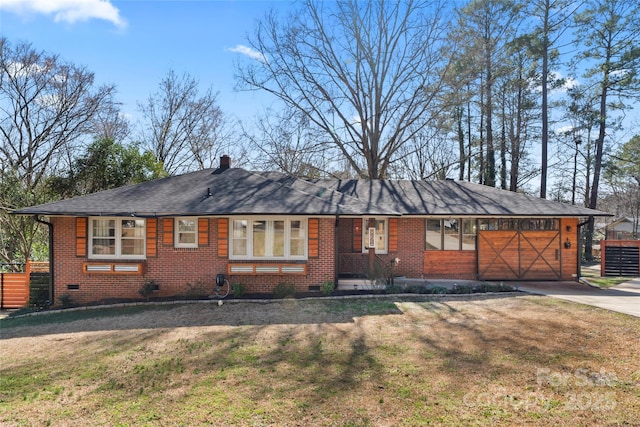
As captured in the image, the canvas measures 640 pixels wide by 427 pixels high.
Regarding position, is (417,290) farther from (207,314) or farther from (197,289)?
(197,289)

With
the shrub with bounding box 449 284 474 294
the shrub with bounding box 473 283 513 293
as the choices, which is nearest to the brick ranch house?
the shrub with bounding box 449 284 474 294

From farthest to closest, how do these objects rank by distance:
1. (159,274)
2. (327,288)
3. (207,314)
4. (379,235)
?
(379,235)
(159,274)
(327,288)
(207,314)

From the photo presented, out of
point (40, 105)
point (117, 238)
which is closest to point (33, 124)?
point (40, 105)

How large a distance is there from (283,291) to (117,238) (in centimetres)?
533

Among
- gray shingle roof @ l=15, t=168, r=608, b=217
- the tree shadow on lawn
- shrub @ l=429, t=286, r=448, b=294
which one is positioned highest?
gray shingle roof @ l=15, t=168, r=608, b=217

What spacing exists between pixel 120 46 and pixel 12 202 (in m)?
8.60

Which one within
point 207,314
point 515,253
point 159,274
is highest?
point 515,253

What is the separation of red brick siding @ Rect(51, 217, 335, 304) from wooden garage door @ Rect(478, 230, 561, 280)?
6.55m

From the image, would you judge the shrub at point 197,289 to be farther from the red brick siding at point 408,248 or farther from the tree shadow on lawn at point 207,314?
the red brick siding at point 408,248

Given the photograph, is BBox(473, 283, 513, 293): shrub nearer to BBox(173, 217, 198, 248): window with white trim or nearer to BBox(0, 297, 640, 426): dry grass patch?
BBox(0, 297, 640, 426): dry grass patch

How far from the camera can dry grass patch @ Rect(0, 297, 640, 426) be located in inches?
164

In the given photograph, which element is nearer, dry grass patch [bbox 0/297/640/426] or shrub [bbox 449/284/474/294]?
dry grass patch [bbox 0/297/640/426]

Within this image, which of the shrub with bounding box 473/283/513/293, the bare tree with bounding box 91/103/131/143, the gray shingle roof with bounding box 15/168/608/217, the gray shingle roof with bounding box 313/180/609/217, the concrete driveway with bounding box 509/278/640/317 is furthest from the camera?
the bare tree with bounding box 91/103/131/143

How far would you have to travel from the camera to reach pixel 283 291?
419 inches
